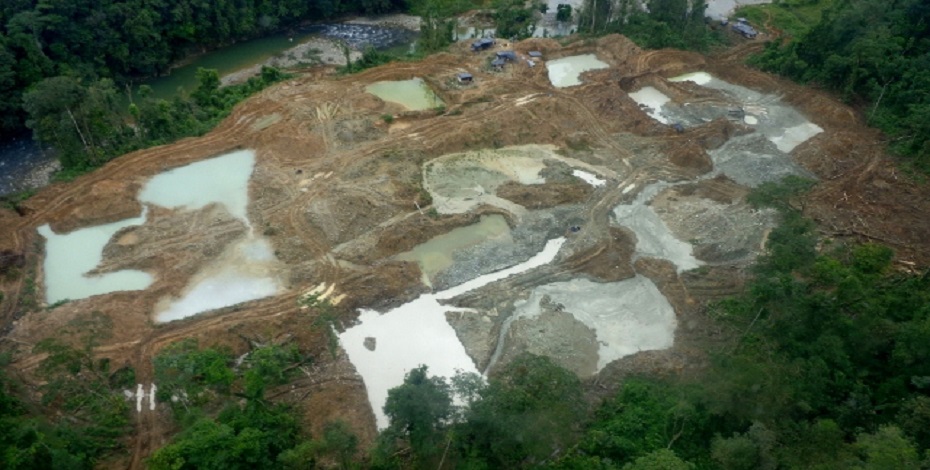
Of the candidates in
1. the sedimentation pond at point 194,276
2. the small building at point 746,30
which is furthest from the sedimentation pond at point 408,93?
the small building at point 746,30

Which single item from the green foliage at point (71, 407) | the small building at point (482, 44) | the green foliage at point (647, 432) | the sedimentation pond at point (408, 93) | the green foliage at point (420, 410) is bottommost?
the green foliage at point (647, 432)

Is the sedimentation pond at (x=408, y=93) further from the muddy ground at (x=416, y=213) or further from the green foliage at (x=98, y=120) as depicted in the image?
the green foliage at (x=98, y=120)

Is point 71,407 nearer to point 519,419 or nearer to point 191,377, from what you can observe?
point 191,377

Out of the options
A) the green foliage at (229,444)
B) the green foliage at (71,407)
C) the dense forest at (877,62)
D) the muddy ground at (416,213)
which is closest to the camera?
the green foliage at (229,444)

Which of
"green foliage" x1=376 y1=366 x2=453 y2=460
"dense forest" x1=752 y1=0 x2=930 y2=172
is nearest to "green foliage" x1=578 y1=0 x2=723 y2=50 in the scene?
"dense forest" x1=752 y1=0 x2=930 y2=172

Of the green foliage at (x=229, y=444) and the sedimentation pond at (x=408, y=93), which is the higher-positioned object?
the sedimentation pond at (x=408, y=93)
